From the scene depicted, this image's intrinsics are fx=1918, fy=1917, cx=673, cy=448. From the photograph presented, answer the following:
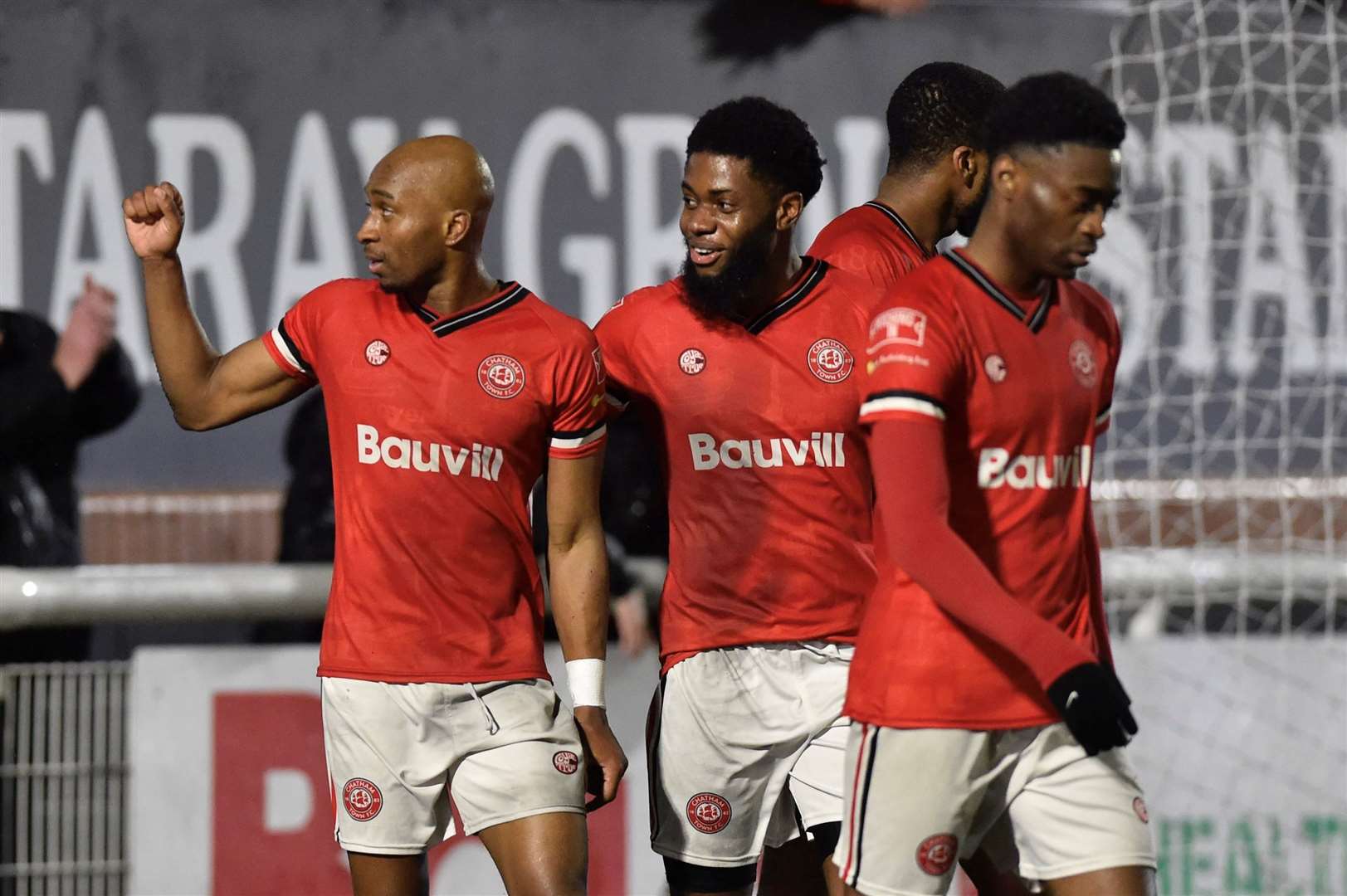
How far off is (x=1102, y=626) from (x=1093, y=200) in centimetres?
69

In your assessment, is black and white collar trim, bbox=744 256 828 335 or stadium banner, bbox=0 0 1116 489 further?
stadium banner, bbox=0 0 1116 489

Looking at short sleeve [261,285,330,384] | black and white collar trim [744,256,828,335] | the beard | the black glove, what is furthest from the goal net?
the black glove

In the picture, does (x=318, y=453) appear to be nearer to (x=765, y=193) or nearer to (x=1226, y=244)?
(x=765, y=193)

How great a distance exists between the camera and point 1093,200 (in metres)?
2.88

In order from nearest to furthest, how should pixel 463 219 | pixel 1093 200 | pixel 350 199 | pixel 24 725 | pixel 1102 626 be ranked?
1. pixel 1093 200
2. pixel 1102 626
3. pixel 463 219
4. pixel 24 725
5. pixel 350 199

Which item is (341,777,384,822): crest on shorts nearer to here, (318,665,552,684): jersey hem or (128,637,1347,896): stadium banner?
(318,665,552,684): jersey hem

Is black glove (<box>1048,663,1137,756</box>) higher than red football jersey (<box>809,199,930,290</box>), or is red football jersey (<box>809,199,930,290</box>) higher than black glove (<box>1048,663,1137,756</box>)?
red football jersey (<box>809,199,930,290</box>)

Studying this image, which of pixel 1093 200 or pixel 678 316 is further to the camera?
pixel 678 316

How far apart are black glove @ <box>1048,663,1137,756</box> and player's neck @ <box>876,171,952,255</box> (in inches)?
58.4

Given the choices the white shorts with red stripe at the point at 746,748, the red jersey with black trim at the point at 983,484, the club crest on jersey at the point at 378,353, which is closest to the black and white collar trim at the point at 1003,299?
the red jersey with black trim at the point at 983,484

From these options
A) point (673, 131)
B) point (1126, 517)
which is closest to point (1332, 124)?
point (1126, 517)

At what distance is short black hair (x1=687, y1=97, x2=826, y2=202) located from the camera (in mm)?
3689

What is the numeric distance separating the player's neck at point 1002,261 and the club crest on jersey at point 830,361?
759 mm

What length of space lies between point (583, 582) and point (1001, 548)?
3.22ft
